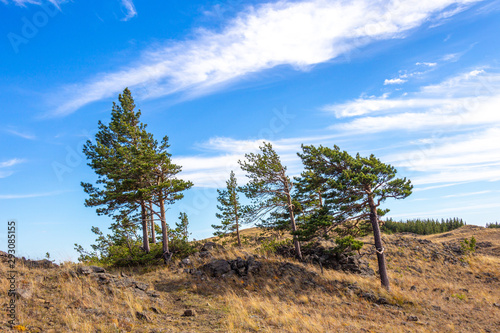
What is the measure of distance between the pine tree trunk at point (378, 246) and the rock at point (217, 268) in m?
11.0

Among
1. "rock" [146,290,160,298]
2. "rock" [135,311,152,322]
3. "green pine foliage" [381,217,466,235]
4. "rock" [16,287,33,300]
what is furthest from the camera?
"green pine foliage" [381,217,466,235]

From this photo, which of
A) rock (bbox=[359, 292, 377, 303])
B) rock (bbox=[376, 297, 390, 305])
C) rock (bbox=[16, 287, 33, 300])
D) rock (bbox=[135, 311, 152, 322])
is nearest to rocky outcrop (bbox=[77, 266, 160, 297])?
rock (bbox=[135, 311, 152, 322])

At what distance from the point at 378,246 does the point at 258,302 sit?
35.5 ft

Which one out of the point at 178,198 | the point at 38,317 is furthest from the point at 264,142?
the point at 38,317

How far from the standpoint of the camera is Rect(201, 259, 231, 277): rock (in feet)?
62.9

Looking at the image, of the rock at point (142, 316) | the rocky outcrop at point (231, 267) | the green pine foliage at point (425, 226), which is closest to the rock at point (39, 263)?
the rock at point (142, 316)

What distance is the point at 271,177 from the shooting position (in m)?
24.5

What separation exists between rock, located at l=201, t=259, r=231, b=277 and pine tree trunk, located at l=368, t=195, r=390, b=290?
10954 mm

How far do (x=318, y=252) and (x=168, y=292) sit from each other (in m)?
14.9

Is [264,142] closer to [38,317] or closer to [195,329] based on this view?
[195,329]

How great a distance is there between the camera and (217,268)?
19.5 m

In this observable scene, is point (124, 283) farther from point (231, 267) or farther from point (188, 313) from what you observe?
point (231, 267)

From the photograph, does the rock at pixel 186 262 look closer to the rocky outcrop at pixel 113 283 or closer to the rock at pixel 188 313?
the rocky outcrop at pixel 113 283

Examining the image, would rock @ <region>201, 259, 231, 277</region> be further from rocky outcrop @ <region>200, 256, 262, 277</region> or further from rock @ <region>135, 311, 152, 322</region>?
rock @ <region>135, 311, 152, 322</region>
